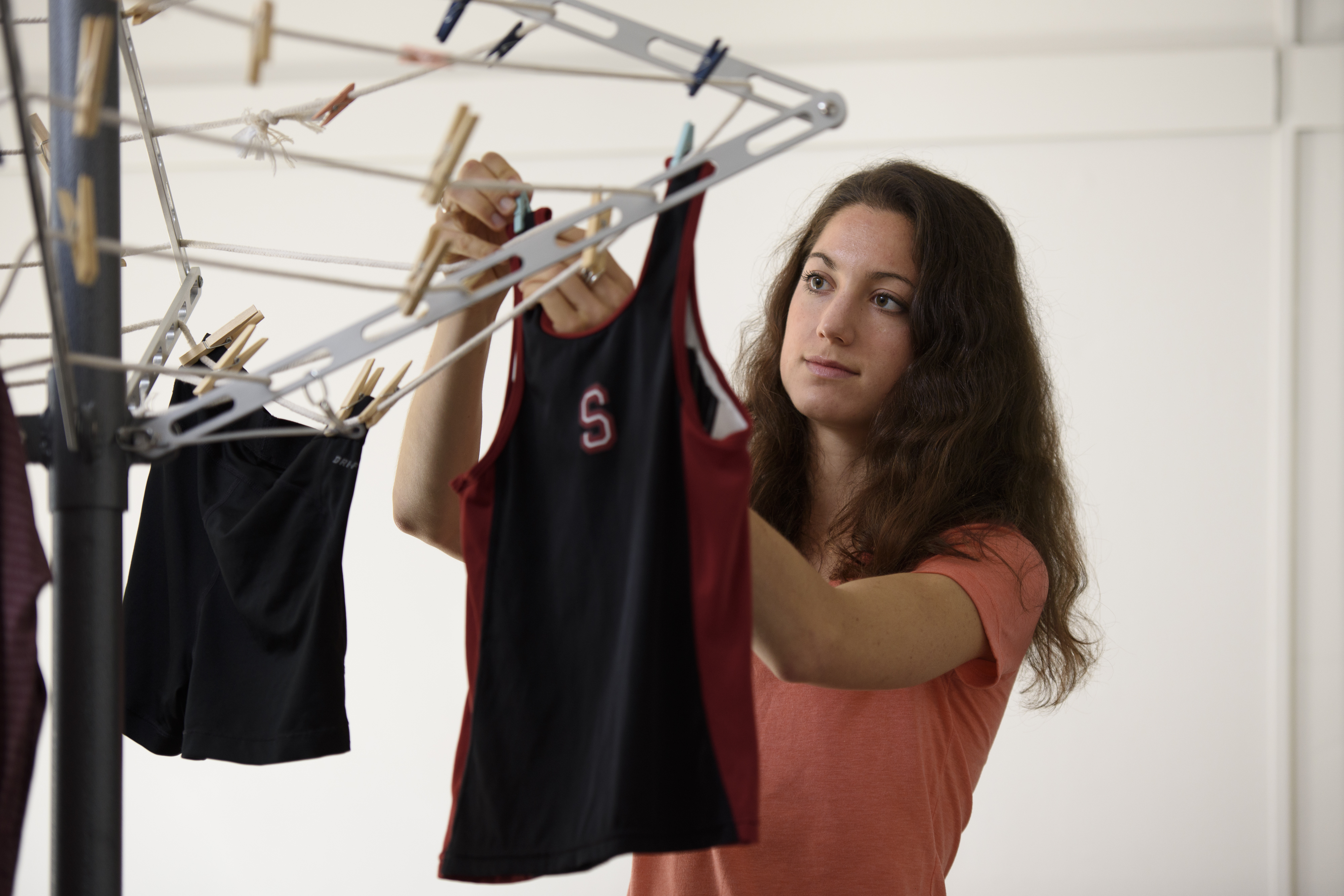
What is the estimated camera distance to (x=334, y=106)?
89 centimetres

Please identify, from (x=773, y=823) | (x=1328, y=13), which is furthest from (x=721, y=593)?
(x=1328, y=13)

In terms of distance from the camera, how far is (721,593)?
2.38ft

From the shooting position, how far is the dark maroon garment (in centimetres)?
69

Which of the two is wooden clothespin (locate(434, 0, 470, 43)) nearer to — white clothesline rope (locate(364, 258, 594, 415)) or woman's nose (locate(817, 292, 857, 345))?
white clothesline rope (locate(364, 258, 594, 415))

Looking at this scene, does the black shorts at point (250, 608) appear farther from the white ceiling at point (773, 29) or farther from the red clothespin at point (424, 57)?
the white ceiling at point (773, 29)

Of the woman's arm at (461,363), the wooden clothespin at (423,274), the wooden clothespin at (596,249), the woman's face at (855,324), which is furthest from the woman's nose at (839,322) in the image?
the wooden clothespin at (423,274)

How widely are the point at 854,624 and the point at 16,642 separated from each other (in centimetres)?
61

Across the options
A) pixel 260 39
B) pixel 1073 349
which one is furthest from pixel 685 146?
pixel 1073 349

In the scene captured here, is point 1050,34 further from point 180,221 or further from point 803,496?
point 180,221

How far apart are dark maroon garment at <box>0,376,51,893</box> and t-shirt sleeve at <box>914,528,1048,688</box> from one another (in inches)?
30.5

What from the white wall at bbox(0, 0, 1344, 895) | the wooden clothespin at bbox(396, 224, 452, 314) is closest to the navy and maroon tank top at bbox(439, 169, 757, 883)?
the wooden clothespin at bbox(396, 224, 452, 314)

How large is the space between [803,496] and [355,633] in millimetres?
2073

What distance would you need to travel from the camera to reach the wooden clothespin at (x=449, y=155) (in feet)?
1.97

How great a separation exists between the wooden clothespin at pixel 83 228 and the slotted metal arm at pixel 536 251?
5.8 inches
